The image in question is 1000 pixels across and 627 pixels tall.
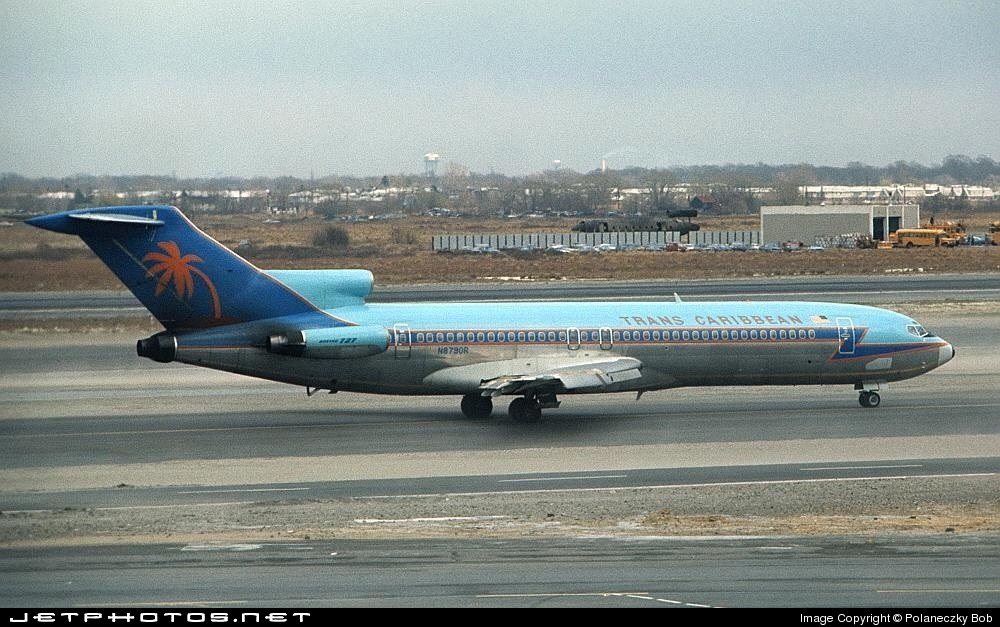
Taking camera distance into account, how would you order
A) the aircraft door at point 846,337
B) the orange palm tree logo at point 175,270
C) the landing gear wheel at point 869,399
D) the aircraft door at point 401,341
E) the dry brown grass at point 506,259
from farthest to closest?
the dry brown grass at point 506,259, the landing gear wheel at point 869,399, the aircraft door at point 846,337, the aircraft door at point 401,341, the orange palm tree logo at point 175,270

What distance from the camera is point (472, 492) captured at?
1287 inches

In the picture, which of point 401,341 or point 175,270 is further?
point 401,341

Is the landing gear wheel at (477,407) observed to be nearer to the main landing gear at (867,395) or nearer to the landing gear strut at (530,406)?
the landing gear strut at (530,406)

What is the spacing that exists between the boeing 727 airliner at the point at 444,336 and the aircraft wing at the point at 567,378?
6cm

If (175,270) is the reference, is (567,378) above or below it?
below

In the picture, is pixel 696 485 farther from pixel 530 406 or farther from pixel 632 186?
pixel 632 186

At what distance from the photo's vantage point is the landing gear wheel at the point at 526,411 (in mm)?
43625

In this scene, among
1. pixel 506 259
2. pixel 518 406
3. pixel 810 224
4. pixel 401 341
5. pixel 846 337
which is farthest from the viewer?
pixel 810 224

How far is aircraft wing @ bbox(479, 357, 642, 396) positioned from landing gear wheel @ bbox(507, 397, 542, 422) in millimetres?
900

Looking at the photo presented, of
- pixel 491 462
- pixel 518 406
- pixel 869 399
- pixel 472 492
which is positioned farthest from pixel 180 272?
pixel 869 399

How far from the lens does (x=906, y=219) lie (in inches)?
5733

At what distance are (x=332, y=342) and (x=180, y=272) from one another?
17.2ft

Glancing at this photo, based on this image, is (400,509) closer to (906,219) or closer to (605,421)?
(605,421)

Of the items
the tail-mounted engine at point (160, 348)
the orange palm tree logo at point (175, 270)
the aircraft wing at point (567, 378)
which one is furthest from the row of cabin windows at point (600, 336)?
the tail-mounted engine at point (160, 348)
